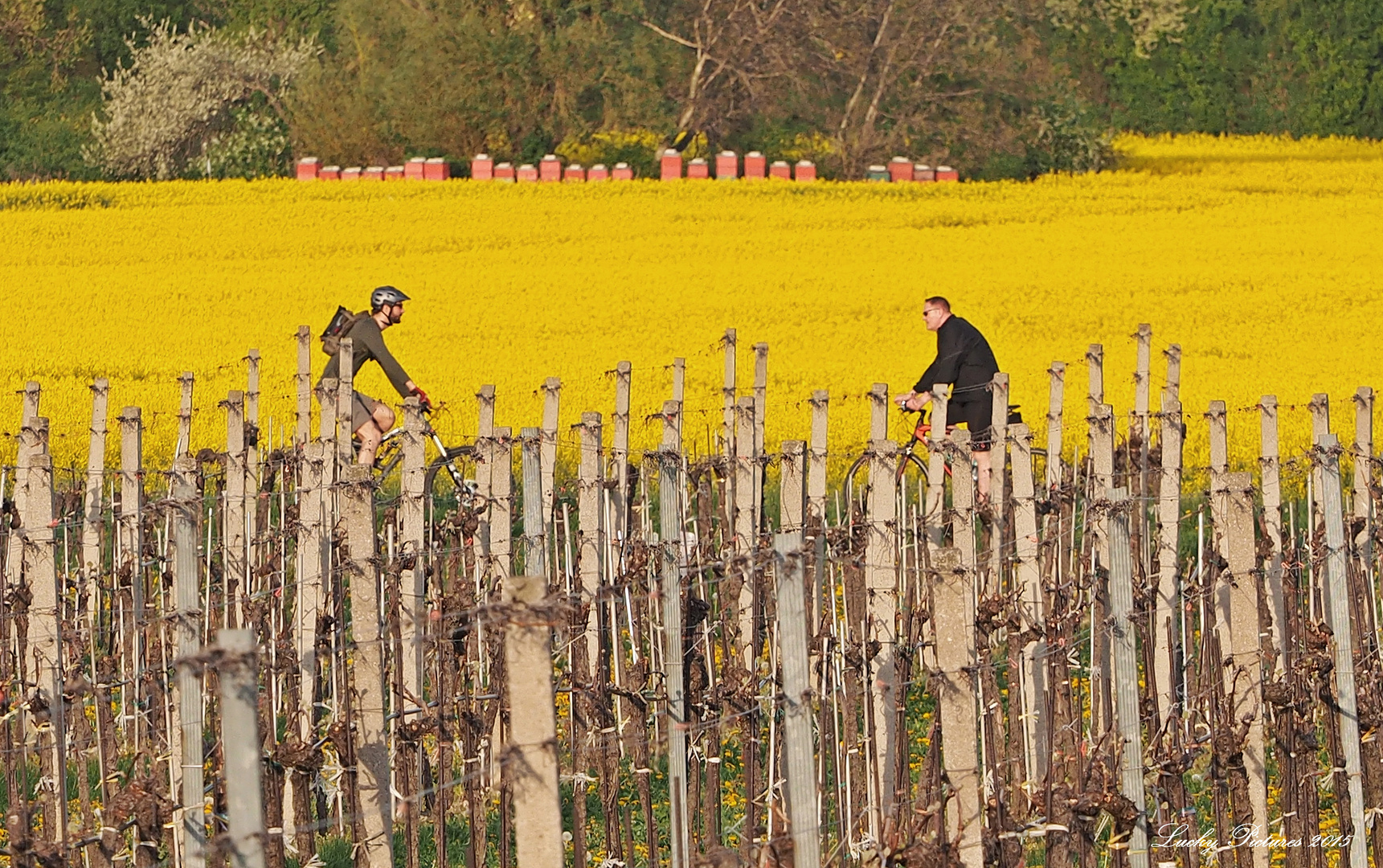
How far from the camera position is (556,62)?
4656 centimetres

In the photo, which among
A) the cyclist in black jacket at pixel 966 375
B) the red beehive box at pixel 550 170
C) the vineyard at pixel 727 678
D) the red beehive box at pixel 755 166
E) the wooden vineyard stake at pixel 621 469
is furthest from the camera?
the red beehive box at pixel 755 166

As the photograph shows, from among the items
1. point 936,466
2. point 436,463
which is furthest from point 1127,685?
point 436,463

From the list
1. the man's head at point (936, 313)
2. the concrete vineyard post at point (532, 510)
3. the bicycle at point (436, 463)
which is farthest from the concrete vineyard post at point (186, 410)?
the man's head at point (936, 313)

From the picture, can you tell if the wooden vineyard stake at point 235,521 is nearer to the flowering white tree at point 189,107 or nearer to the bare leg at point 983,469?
the bare leg at point 983,469

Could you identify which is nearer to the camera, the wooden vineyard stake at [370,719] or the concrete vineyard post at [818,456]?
the wooden vineyard stake at [370,719]

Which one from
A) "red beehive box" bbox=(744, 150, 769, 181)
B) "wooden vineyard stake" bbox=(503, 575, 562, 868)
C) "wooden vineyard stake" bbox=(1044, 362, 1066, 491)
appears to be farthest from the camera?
"red beehive box" bbox=(744, 150, 769, 181)

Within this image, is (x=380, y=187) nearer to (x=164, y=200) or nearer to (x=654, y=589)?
(x=164, y=200)

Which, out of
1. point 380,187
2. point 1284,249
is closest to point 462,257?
point 380,187

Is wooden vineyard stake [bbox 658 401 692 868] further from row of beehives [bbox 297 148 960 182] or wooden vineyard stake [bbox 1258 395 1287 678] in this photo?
row of beehives [bbox 297 148 960 182]

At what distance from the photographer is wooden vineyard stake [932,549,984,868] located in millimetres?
6750

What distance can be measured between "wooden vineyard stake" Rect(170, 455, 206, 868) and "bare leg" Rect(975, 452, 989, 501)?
5.54 meters

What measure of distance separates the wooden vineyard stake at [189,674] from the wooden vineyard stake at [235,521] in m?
0.80

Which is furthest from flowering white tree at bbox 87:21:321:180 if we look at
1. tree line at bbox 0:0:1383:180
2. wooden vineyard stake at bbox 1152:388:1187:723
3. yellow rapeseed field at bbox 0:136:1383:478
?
wooden vineyard stake at bbox 1152:388:1187:723

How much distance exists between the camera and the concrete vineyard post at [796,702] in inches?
244
